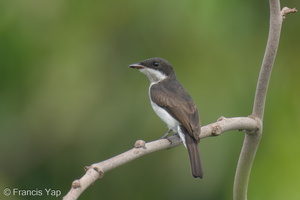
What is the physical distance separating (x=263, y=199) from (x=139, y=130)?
109 centimetres

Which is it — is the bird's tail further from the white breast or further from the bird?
the white breast

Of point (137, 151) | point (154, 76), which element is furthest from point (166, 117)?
point (137, 151)

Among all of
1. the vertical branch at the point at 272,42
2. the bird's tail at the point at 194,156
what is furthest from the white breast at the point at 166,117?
the vertical branch at the point at 272,42

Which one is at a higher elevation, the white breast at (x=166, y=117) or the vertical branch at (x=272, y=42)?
the vertical branch at (x=272, y=42)

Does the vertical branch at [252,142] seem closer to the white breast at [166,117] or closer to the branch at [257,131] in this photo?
the branch at [257,131]

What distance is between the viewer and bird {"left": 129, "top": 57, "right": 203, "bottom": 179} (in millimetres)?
3996

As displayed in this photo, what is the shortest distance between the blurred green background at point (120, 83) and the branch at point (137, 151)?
0.61m

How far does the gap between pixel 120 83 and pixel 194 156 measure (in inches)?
44.1

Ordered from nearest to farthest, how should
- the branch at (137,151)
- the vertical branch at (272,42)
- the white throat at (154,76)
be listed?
1. the branch at (137,151)
2. the vertical branch at (272,42)
3. the white throat at (154,76)

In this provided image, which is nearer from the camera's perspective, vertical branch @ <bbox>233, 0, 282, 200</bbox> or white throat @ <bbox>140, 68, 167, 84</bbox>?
vertical branch @ <bbox>233, 0, 282, 200</bbox>

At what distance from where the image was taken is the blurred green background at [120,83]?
14.4 ft

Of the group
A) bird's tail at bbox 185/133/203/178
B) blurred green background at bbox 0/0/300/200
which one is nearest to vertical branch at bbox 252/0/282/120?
bird's tail at bbox 185/133/203/178

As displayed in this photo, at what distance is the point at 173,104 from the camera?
4.55 m

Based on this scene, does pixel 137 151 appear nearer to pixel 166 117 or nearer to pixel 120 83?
pixel 166 117
